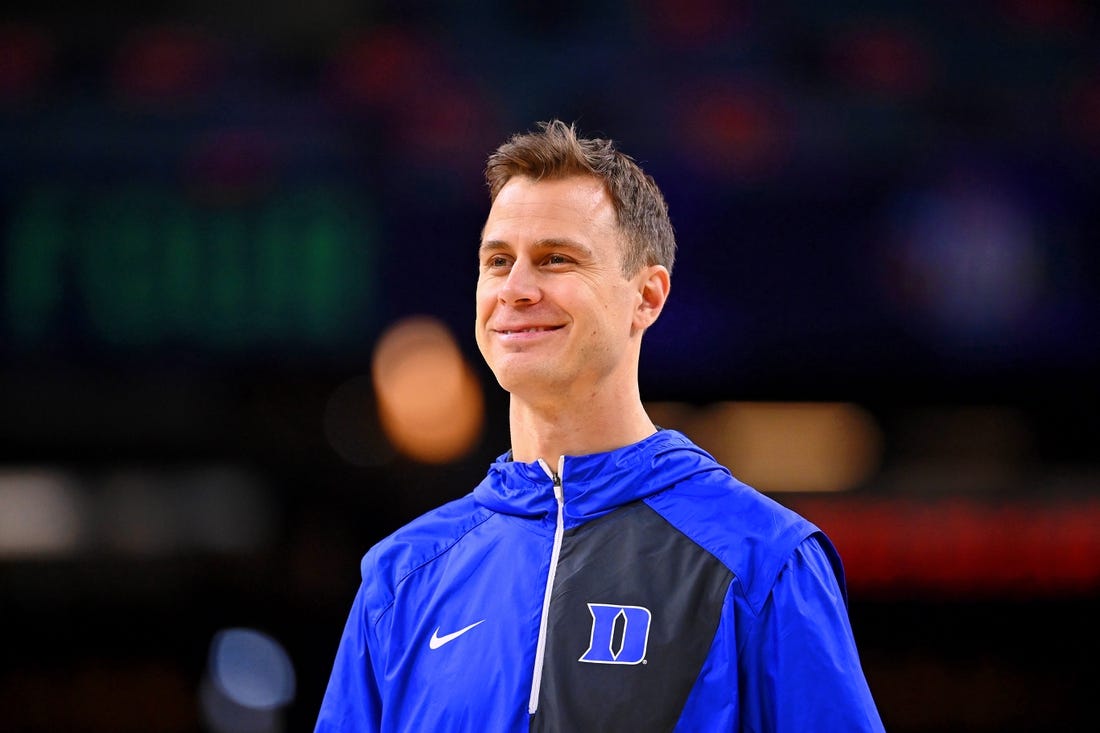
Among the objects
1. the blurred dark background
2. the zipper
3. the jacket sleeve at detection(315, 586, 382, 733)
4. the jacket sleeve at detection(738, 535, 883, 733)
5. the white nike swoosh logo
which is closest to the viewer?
the jacket sleeve at detection(738, 535, 883, 733)

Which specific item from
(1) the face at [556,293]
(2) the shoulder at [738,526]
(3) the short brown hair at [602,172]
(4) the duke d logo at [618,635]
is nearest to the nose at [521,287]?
(1) the face at [556,293]

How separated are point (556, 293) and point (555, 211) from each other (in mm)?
154

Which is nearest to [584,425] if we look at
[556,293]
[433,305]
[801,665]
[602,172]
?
[556,293]

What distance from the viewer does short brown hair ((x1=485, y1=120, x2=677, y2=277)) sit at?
2.26m

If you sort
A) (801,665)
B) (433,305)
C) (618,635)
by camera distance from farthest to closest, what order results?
1. (433,305)
2. (618,635)
3. (801,665)

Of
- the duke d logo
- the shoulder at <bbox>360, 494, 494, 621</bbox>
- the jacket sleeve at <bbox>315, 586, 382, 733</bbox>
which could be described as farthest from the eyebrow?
the jacket sleeve at <bbox>315, 586, 382, 733</bbox>

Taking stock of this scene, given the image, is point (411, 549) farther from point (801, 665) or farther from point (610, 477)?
point (801, 665)

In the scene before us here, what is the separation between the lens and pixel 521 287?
216 centimetres

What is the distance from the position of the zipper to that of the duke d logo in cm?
7

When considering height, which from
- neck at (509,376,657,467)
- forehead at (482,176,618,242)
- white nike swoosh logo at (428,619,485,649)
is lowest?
white nike swoosh logo at (428,619,485,649)

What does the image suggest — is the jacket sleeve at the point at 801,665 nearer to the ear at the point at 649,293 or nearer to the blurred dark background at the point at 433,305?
the ear at the point at 649,293

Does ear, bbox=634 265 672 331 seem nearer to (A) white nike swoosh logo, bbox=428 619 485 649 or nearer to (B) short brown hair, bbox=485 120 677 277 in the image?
(B) short brown hair, bbox=485 120 677 277

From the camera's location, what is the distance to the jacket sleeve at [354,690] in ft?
7.41

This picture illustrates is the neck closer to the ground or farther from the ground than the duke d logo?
farther from the ground
